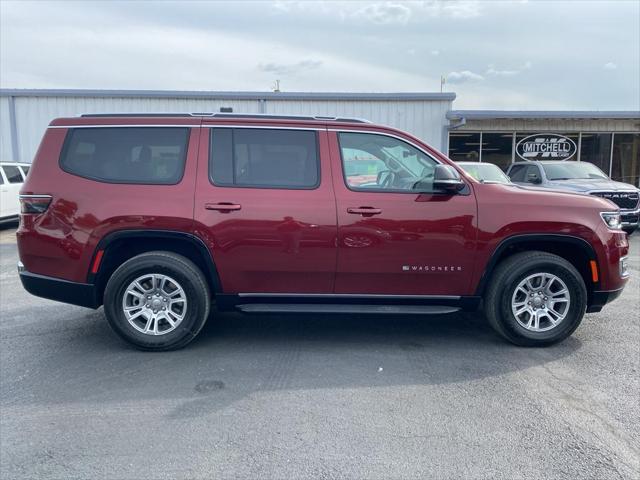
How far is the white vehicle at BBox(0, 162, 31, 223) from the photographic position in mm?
13416

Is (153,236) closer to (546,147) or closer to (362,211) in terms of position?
(362,211)

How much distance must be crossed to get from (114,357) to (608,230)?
15.1 feet

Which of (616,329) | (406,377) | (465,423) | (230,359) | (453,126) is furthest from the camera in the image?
(453,126)

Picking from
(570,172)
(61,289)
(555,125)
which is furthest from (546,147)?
(61,289)

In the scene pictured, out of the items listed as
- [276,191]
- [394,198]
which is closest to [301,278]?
[276,191]

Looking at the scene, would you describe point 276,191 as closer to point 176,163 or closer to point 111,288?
point 176,163

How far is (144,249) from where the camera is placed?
4.91m

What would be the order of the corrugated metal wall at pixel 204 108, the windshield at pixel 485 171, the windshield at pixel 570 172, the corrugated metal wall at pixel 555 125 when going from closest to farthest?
the windshield at pixel 485 171 → the windshield at pixel 570 172 → the corrugated metal wall at pixel 204 108 → the corrugated metal wall at pixel 555 125

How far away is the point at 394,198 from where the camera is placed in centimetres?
473

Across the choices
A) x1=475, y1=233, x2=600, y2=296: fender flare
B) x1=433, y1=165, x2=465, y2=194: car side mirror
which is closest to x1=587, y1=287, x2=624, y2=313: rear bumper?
x1=475, y1=233, x2=600, y2=296: fender flare

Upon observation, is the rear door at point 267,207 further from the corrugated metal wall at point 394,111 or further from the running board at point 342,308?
the corrugated metal wall at point 394,111

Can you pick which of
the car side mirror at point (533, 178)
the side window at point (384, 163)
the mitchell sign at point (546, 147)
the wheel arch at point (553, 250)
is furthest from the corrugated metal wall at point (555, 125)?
the side window at point (384, 163)

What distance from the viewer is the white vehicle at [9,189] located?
1342cm

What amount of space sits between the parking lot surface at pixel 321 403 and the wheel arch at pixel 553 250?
2.12 feet
